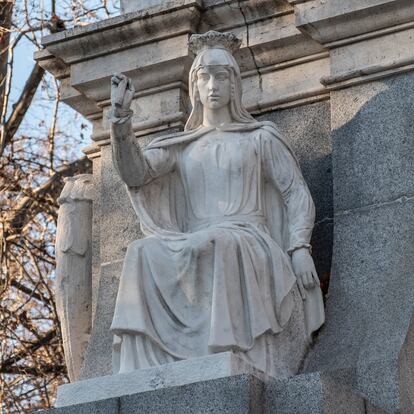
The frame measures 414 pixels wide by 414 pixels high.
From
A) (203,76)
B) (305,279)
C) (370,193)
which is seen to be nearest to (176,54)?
(203,76)

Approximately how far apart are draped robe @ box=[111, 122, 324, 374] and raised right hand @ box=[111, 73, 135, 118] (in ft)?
0.56

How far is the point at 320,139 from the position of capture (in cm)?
1298

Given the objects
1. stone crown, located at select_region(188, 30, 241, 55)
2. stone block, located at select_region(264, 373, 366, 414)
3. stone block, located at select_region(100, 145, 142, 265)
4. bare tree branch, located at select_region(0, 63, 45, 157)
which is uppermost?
bare tree branch, located at select_region(0, 63, 45, 157)

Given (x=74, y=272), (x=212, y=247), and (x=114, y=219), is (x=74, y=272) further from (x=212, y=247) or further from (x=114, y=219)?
(x=212, y=247)

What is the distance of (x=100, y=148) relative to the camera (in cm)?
1387


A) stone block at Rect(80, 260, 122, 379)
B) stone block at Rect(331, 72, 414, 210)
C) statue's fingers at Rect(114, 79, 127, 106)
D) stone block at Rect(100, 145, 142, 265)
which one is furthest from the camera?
stone block at Rect(100, 145, 142, 265)

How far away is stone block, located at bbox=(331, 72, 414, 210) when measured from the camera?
12297 mm

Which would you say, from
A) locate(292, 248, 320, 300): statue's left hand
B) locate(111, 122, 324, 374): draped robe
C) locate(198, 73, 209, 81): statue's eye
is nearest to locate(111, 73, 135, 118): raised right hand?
locate(111, 122, 324, 374): draped robe

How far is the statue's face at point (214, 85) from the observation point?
40.4 feet

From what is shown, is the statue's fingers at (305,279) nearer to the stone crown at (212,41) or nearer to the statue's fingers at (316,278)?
the statue's fingers at (316,278)

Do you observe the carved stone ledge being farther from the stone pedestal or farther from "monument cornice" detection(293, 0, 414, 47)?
"monument cornice" detection(293, 0, 414, 47)

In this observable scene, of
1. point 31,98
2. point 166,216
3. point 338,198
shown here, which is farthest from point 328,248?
point 31,98

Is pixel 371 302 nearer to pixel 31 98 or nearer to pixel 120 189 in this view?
pixel 120 189

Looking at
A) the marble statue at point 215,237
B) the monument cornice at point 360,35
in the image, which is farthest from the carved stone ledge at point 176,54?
the marble statue at point 215,237
